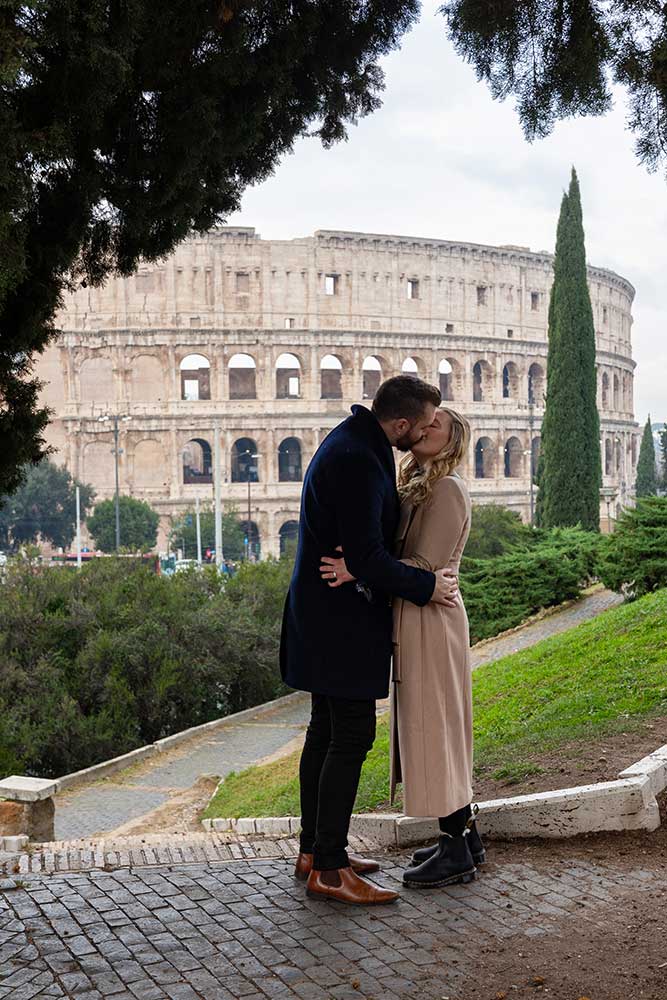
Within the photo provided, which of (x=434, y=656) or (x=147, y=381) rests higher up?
(x=147, y=381)

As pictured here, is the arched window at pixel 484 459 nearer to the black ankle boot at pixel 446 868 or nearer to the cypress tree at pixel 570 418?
the cypress tree at pixel 570 418

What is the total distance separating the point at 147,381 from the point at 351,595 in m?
46.0

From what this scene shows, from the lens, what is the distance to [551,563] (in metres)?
16.1

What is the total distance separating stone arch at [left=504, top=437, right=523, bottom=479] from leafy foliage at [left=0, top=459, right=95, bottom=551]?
66.4 ft

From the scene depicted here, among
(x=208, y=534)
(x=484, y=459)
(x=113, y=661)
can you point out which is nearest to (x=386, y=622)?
(x=113, y=661)

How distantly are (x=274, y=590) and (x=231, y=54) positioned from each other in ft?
52.6

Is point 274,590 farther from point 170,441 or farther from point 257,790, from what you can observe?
point 170,441

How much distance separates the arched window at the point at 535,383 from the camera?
5300 centimetres

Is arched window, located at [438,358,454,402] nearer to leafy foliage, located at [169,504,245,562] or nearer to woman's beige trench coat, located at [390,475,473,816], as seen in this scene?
leafy foliage, located at [169,504,245,562]

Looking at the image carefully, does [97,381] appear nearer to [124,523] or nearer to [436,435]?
[124,523]

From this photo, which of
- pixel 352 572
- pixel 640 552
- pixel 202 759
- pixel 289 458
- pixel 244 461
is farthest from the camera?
pixel 289 458

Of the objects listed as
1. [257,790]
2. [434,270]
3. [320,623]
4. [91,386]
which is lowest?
[257,790]

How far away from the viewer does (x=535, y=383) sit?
53.4 meters

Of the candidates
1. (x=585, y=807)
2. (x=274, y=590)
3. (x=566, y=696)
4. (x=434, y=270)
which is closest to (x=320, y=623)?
(x=585, y=807)
